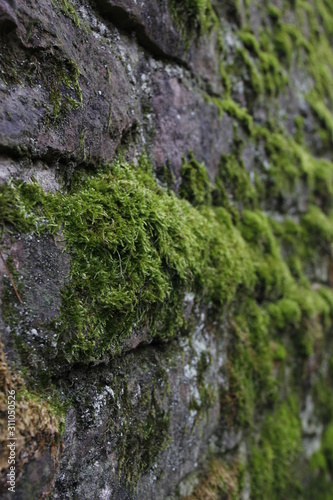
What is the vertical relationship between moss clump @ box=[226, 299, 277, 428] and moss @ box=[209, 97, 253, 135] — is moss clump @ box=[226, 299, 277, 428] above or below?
below

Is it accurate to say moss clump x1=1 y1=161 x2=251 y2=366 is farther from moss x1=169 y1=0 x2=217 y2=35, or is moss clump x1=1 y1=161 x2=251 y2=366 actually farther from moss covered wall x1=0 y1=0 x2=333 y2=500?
moss x1=169 y1=0 x2=217 y2=35

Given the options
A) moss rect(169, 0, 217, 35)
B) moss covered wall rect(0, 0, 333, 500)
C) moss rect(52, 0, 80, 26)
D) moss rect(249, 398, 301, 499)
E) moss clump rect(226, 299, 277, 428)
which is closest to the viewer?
moss covered wall rect(0, 0, 333, 500)

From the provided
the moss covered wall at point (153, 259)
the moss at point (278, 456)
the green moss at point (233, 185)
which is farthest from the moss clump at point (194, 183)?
the moss at point (278, 456)

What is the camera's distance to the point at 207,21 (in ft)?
7.16

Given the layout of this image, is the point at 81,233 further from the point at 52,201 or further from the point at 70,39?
the point at 70,39

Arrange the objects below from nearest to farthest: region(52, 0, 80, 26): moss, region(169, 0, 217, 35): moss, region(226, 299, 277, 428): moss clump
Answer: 1. region(52, 0, 80, 26): moss
2. region(169, 0, 217, 35): moss
3. region(226, 299, 277, 428): moss clump

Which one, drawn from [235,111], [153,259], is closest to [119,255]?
[153,259]

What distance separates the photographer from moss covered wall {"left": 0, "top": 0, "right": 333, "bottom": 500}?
122 cm

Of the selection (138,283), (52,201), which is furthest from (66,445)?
(52,201)

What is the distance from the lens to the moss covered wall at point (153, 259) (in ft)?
3.99

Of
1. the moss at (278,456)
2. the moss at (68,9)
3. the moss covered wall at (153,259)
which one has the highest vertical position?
the moss at (68,9)

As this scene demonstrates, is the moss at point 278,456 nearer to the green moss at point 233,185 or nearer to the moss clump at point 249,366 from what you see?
the moss clump at point 249,366

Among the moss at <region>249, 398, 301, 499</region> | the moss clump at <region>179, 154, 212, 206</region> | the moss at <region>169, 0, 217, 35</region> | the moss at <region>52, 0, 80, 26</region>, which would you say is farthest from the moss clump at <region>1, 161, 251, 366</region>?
the moss at <region>249, 398, 301, 499</region>

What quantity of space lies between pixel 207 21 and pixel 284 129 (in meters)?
1.30
